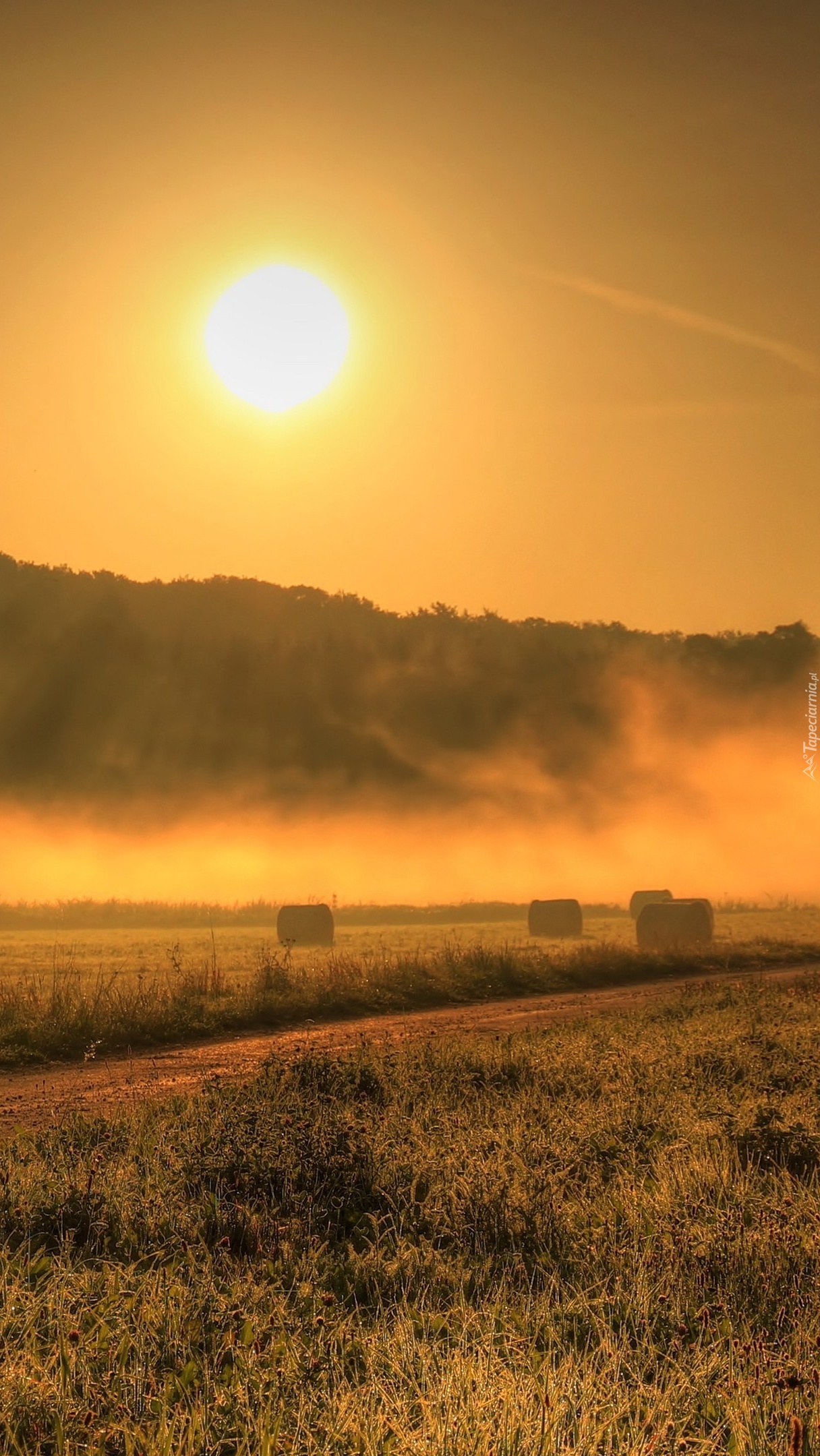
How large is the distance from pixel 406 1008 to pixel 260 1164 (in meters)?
11.2

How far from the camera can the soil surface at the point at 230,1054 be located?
432 inches

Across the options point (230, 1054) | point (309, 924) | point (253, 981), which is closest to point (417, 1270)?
point (230, 1054)

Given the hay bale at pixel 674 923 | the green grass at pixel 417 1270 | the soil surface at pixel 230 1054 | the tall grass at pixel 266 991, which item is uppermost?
the hay bale at pixel 674 923

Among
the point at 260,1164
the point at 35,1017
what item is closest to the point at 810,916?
the point at 35,1017

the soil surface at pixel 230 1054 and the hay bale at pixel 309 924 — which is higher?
the hay bale at pixel 309 924

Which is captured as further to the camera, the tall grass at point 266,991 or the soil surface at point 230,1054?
the tall grass at point 266,991

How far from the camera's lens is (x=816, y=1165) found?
27.5 feet

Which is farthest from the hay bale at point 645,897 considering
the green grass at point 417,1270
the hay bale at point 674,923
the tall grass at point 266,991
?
the green grass at point 417,1270

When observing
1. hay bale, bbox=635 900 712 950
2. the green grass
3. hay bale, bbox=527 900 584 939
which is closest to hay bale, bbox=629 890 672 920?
hay bale, bbox=527 900 584 939

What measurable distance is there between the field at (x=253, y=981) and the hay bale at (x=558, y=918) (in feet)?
23.8

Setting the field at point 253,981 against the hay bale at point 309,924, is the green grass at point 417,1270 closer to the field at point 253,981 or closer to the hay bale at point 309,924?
the field at point 253,981

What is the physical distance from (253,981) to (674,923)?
22.6 m

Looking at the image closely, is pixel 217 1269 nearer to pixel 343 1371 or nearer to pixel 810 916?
pixel 343 1371

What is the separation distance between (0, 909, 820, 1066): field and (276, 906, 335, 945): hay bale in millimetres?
1178
